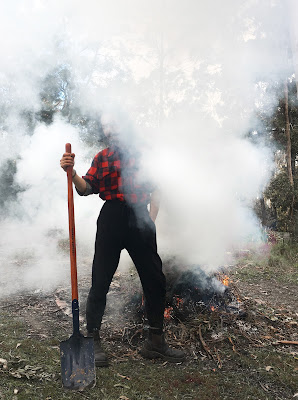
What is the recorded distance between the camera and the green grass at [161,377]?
214cm

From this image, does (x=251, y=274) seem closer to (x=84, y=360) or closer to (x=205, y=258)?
(x=205, y=258)

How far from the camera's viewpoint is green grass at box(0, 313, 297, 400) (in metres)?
2.14

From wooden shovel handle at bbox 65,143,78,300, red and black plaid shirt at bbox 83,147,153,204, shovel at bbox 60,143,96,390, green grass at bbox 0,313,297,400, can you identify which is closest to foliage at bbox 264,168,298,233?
green grass at bbox 0,313,297,400

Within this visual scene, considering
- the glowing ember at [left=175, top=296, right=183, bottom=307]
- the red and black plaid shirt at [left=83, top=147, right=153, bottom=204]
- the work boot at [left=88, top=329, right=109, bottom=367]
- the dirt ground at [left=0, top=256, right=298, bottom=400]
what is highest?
the red and black plaid shirt at [left=83, top=147, right=153, bottom=204]

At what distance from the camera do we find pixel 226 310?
11.2ft

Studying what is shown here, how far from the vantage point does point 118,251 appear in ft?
8.79

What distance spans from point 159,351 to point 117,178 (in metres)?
1.42

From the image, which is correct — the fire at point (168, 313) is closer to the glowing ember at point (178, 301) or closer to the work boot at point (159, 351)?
the glowing ember at point (178, 301)

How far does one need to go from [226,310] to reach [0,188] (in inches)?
269

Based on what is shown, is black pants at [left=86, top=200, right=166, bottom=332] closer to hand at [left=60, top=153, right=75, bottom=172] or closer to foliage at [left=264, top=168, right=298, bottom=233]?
hand at [left=60, top=153, right=75, bottom=172]

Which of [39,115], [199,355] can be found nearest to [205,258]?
[199,355]

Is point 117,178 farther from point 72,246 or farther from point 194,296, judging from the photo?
point 194,296

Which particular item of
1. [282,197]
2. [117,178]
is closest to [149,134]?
[117,178]

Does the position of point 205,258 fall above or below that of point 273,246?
above
